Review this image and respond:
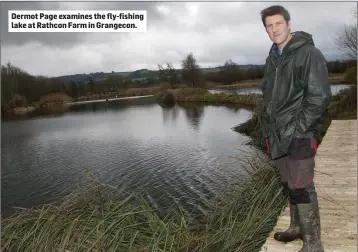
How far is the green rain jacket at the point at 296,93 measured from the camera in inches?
100

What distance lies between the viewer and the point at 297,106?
8.77 ft

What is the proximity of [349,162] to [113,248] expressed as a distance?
4.48 meters

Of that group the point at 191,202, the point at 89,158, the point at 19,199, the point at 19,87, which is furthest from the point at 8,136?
the point at 19,87

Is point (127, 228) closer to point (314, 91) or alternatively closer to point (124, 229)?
point (124, 229)

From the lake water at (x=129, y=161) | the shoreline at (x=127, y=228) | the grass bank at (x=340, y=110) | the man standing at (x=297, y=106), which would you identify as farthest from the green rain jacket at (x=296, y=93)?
the grass bank at (x=340, y=110)

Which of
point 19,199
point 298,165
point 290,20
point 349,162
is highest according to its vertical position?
point 290,20

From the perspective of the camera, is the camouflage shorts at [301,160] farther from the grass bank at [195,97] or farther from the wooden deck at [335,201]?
the grass bank at [195,97]

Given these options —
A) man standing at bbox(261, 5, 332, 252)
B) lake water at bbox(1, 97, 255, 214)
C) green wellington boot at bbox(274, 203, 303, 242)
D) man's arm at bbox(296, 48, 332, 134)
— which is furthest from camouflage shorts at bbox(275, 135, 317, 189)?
lake water at bbox(1, 97, 255, 214)

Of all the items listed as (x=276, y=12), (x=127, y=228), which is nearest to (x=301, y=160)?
(x=276, y=12)

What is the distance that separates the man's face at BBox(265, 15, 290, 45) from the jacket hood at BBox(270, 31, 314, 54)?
67 millimetres

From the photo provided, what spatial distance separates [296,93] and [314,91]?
0.17 metres

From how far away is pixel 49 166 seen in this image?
13.0 m

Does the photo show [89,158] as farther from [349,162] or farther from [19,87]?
[19,87]

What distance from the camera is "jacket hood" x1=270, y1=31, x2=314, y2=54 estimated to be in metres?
2.65
